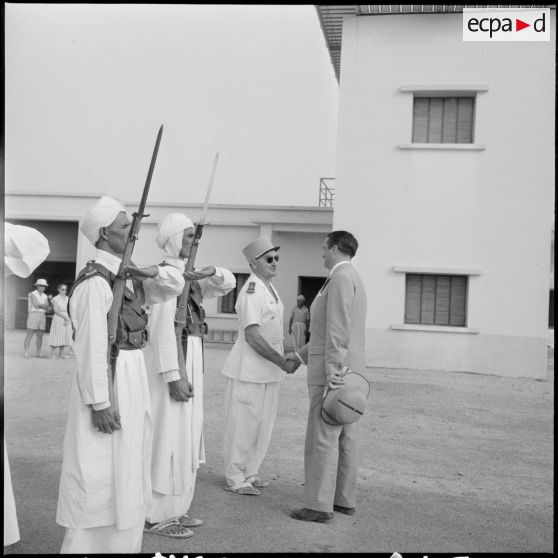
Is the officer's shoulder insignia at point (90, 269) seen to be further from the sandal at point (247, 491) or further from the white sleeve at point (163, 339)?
the sandal at point (247, 491)

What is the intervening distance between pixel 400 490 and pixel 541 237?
978 cm

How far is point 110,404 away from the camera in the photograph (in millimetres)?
3201

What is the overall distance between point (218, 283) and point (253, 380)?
0.83 m

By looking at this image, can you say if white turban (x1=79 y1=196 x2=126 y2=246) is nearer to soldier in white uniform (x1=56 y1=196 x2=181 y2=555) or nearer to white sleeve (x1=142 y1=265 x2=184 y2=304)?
A: soldier in white uniform (x1=56 y1=196 x2=181 y2=555)

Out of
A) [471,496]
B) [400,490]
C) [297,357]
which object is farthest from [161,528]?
[471,496]

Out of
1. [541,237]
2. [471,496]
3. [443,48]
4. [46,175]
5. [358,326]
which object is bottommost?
[471,496]

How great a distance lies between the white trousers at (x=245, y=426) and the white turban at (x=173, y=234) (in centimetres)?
130

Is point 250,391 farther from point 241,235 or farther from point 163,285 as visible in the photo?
point 241,235

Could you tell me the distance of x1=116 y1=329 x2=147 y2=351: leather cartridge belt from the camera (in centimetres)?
338

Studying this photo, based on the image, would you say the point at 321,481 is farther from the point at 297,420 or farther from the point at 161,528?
the point at 297,420

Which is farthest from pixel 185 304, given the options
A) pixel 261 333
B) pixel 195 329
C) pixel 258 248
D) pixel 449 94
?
pixel 449 94

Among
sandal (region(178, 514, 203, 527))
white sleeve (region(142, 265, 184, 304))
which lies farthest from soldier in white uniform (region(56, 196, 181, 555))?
sandal (region(178, 514, 203, 527))

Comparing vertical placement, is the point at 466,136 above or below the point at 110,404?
above

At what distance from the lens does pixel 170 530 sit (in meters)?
4.04
